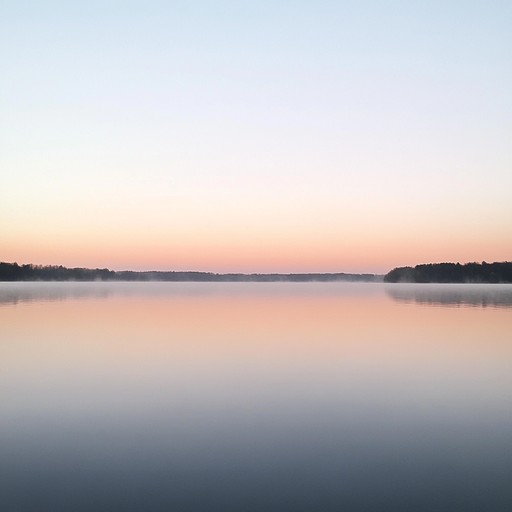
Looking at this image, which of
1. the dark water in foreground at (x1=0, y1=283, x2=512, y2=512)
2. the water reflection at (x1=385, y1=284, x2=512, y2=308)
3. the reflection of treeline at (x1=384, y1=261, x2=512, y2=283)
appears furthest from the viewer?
the reflection of treeline at (x1=384, y1=261, x2=512, y2=283)

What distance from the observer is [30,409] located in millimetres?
10047

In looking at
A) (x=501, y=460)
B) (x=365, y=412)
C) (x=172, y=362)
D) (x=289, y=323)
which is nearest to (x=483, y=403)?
(x=365, y=412)

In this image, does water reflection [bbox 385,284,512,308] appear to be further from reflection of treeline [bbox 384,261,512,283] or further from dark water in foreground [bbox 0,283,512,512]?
reflection of treeline [bbox 384,261,512,283]

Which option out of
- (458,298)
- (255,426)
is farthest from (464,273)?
(255,426)

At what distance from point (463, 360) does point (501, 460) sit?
8.62m

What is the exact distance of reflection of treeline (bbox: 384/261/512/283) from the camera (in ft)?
411

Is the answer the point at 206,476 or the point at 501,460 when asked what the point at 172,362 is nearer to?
the point at 206,476

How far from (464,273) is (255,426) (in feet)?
443

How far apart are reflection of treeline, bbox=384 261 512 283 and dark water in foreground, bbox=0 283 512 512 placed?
11903cm

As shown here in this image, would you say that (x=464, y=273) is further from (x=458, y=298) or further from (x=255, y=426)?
(x=255, y=426)

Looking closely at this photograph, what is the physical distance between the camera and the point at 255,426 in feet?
29.6

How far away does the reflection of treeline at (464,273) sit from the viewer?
12525cm

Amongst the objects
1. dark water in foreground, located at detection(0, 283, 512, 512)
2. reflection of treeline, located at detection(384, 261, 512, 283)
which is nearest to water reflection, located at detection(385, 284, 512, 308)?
dark water in foreground, located at detection(0, 283, 512, 512)

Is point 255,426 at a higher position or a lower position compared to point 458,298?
higher
